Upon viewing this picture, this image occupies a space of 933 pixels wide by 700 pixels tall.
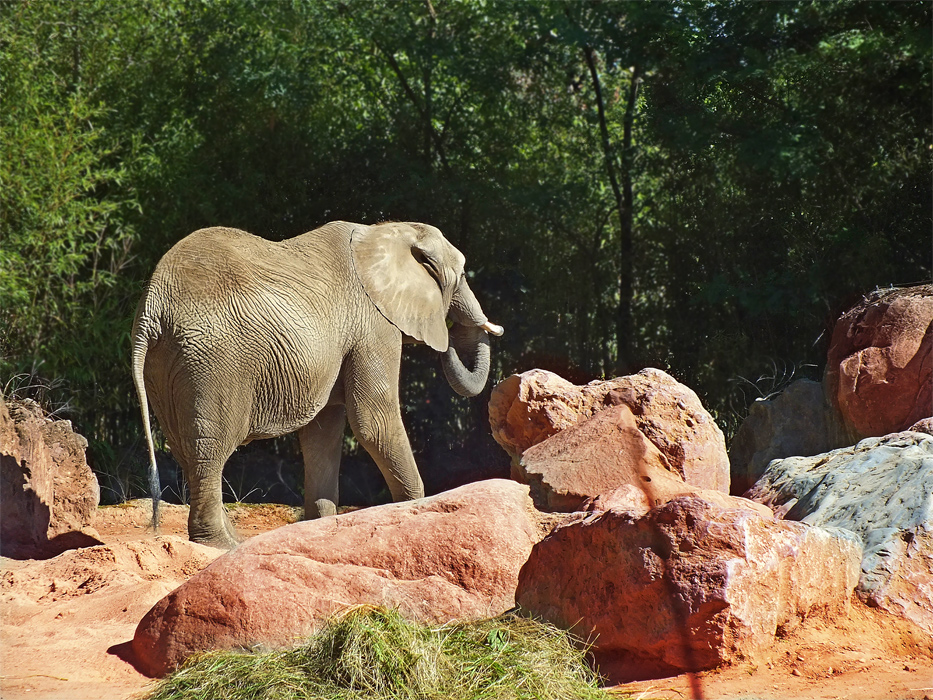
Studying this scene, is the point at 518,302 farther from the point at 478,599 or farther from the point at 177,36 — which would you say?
the point at 478,599

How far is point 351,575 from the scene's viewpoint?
4.00 meters

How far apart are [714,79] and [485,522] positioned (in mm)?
5754

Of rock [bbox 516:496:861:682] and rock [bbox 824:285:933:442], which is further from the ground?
rock [bbox 824:285:933:442]

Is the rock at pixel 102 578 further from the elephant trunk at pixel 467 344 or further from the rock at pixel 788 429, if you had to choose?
the rock at pixel 788 429

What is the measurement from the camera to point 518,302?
33.8ft

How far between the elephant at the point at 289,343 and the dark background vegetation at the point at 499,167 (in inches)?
105

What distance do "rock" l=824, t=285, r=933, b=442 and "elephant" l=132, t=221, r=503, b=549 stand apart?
8.55 ft

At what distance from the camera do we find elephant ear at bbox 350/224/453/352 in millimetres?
6555

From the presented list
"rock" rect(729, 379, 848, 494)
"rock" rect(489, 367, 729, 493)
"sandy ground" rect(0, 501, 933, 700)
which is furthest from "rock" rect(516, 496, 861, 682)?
"rock" rect(729, 379, 848, 494)

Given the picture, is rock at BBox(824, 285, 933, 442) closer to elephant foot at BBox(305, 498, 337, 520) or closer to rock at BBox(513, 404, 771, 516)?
rock at BBox(513, 404, 771, 516)

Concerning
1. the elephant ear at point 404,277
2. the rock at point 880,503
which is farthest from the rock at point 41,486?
the rock at point 880,503

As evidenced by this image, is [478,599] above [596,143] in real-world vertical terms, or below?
below

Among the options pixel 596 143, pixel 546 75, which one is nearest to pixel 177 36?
pixel 546 75

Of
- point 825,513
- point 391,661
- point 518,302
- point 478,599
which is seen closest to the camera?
point 391,661
